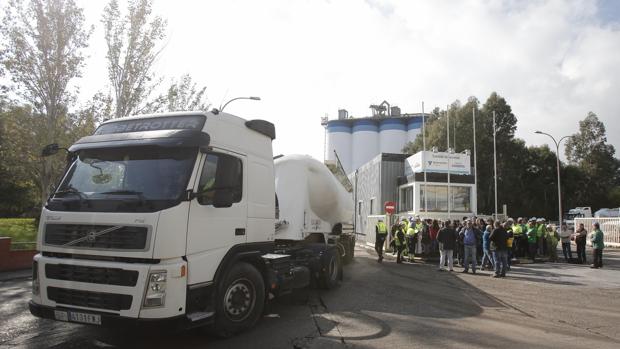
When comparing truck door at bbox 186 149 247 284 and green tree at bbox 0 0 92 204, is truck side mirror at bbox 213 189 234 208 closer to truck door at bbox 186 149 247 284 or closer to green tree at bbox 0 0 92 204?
truck door at bbox 186 149 247 284

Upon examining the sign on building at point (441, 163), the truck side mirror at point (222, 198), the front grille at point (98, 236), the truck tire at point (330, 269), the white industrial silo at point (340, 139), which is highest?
the white industrial silo at point (340, 139)

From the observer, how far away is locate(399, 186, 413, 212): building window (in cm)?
2970

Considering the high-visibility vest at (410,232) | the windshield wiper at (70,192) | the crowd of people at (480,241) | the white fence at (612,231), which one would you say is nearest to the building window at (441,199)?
the white fence at (612,231)

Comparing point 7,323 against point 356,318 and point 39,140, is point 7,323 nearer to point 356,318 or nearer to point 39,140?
point 356,318

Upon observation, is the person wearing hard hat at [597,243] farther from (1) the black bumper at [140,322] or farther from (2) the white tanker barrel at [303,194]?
(1) the black bumper at [140,322]

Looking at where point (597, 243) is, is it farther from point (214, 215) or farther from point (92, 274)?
point (92, 274)

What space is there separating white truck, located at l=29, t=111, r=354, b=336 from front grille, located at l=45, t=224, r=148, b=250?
1 centimetres

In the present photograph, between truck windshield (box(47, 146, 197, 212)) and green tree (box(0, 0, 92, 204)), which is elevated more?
green tree (box(0, 0, 92, 204))

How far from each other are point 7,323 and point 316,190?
6.47m

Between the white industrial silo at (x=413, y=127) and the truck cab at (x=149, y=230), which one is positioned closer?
the truck cab at (x=149, y=230)

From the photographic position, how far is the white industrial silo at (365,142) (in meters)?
76.2

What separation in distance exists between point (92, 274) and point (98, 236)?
1.41ft

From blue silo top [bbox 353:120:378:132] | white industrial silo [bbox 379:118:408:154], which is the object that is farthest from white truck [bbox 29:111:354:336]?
blue silo top [bbox 353:120:378:132]

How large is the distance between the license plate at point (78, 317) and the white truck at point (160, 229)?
0.04ft
